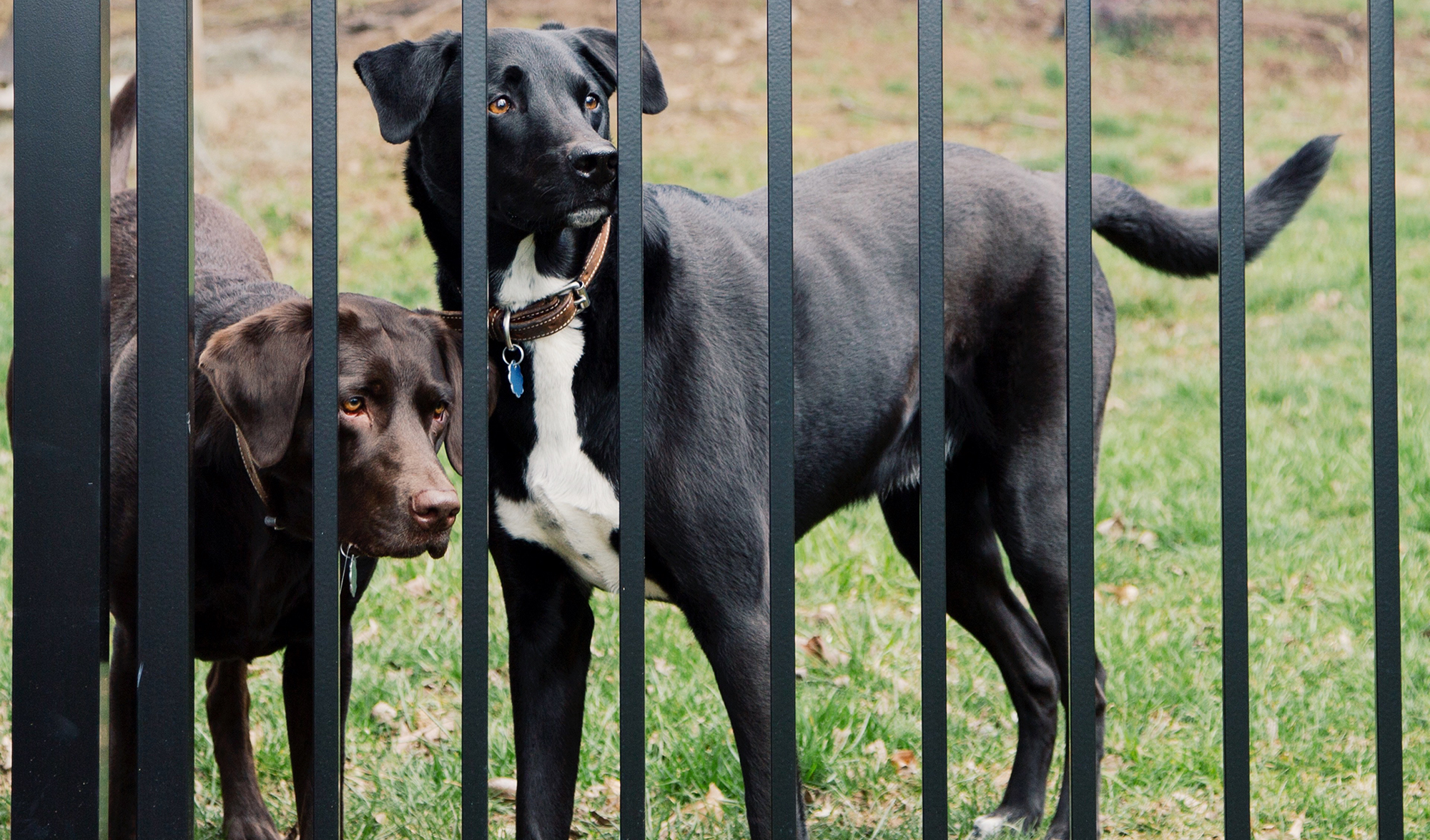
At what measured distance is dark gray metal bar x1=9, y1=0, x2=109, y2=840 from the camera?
1.59 meters

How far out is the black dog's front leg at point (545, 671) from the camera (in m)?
2.75

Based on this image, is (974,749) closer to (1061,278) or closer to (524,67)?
(1061,278)

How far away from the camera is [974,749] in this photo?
12.1 ft

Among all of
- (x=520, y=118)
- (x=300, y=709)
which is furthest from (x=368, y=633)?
(x=520, y=118)

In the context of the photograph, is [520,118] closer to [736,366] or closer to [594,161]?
[594,161]

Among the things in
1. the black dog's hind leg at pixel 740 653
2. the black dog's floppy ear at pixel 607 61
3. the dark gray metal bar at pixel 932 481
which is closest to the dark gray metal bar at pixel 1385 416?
the dark gray metal bar at pixel 932 481

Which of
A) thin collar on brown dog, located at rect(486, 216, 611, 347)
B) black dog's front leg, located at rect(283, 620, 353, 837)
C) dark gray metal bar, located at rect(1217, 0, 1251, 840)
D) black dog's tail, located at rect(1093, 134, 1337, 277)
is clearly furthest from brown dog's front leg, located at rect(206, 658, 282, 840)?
black dog's tail, located at rect(1093, 134, 1337, 277)

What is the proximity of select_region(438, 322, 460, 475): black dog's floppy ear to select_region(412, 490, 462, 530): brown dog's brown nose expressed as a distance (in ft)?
0.88

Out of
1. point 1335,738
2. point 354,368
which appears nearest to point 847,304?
point 354,368

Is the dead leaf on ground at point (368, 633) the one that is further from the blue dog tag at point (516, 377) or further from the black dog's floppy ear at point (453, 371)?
the blue dog tag at point (516, 377)

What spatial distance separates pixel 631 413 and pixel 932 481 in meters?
0.38

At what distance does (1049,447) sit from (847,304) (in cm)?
63

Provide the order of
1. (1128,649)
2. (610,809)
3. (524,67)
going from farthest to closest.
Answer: (1128,649)
(610,809)
(524,67)

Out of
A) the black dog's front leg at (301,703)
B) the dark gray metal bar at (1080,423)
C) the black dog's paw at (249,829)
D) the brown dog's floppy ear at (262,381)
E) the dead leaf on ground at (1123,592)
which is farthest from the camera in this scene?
the dead leaf on ground at (1123,592)
